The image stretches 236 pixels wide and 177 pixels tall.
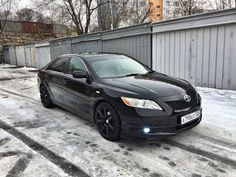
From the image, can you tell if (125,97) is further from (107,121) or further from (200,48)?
(200,48)

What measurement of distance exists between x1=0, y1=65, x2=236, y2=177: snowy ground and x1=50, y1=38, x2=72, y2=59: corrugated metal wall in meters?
10.2

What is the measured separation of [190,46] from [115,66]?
4.15 metres

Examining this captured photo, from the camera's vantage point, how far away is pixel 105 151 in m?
3.32

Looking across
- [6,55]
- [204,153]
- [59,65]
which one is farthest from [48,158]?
[6,55]

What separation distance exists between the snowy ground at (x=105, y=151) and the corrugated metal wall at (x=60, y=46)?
10.2 m

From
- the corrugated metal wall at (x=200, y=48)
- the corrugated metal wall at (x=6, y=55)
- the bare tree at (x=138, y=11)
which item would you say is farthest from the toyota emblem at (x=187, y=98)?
the corrugated metal wall at (x=6, y=55)

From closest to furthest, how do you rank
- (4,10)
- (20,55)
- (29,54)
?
(29,54) < (20,55) < (4,10)

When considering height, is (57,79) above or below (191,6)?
below

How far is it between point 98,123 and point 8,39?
97.3ft

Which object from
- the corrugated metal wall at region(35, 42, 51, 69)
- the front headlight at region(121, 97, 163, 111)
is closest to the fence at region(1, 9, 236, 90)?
the front headlight at region(121, 97, 163, 111)

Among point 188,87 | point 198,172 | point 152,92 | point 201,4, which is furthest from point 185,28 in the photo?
point 201,4

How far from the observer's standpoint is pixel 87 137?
3.88 m

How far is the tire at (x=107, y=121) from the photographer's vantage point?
343cm

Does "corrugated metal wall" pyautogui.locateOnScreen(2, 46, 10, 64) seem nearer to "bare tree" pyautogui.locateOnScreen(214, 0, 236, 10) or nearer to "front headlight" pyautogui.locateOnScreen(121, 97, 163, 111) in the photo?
"bare tree" pyautogui.locateOnScreen(214, 0, 236, 10)
